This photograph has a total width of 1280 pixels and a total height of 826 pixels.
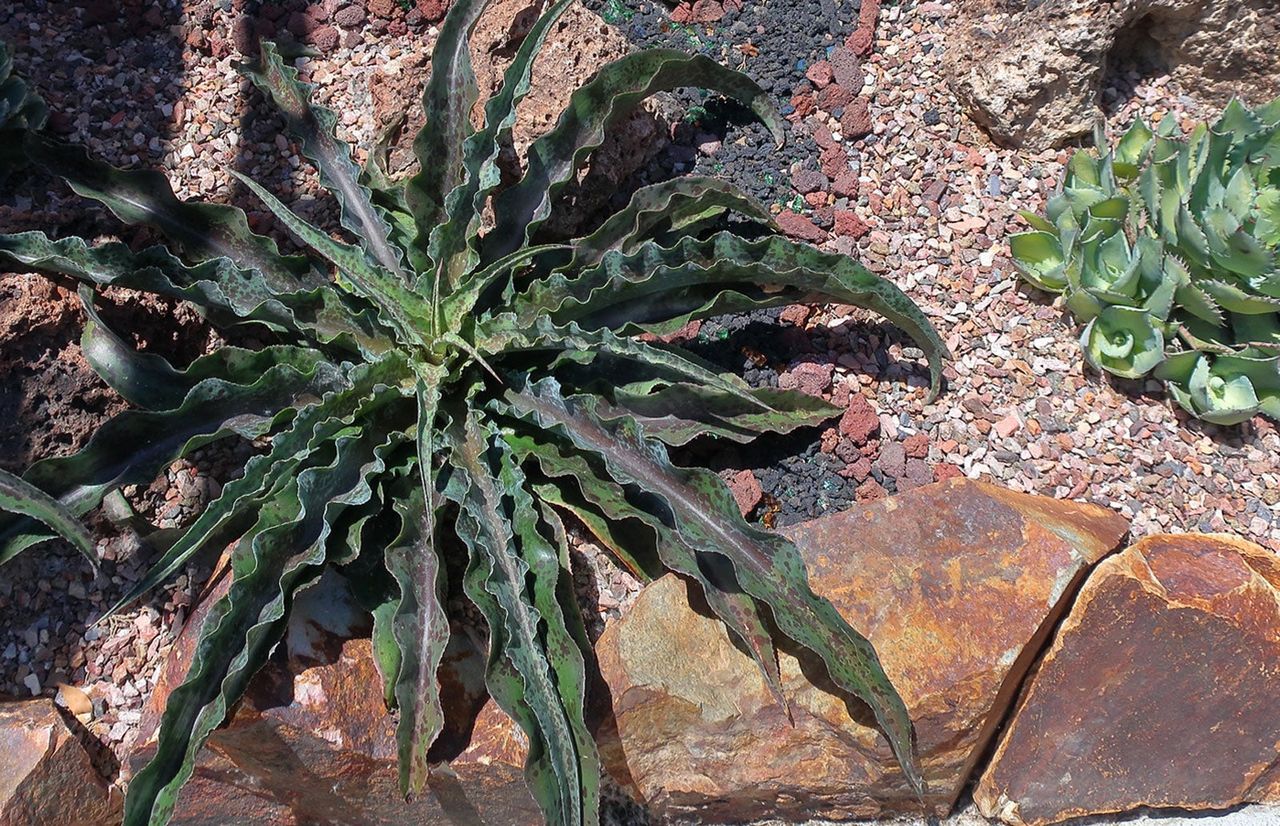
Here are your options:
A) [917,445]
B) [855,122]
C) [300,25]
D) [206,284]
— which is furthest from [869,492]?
[300,25]

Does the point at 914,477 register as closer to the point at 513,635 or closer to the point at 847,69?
the point at 513,635

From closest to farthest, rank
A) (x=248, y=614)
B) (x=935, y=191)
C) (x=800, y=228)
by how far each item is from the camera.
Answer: (x=248, y=614), (x=800, y=228), (x=935, y=191)

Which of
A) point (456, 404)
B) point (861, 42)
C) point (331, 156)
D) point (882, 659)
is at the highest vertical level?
point (331, 156)

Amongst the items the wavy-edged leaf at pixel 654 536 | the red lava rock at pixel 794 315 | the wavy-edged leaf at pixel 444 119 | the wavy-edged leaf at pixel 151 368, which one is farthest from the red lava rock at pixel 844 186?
the wavy-edged leaf at pixel 151 368

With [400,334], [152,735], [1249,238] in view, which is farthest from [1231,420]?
[152,735]

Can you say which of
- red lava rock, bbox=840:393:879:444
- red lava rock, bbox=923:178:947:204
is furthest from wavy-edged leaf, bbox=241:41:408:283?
red lava rock, bbox=923:178:947:204

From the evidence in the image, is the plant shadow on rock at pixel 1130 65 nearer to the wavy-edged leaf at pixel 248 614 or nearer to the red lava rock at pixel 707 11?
the red lava rock at pixel 707 11
